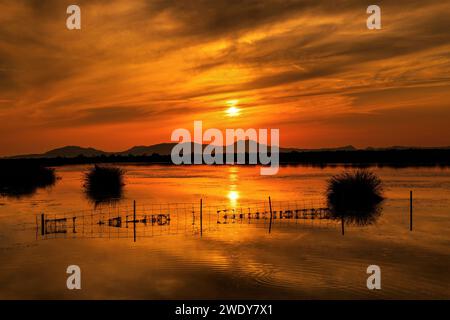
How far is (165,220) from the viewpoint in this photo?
32.8 meters

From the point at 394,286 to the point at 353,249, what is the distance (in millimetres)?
5834

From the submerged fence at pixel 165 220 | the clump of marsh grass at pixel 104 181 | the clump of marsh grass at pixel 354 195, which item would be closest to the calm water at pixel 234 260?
the submerged fence at pixel 165 220

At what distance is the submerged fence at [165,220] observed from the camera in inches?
1089

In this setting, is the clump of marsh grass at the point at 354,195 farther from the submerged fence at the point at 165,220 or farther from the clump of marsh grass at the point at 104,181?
the clump of marsh grass at the point at 104,181

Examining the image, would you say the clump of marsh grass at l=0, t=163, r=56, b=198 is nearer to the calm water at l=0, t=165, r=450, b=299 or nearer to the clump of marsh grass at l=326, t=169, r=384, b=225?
the calm water at l=0, t=165, r=450, b=299

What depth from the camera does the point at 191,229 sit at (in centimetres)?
2862

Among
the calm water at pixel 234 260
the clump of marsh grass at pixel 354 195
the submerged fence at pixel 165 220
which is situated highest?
the clump of marsh grass at pixel 354 195

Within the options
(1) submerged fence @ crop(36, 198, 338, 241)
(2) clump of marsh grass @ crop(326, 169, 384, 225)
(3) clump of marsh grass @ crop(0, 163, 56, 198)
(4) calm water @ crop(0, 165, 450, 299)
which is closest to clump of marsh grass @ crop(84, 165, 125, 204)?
(3) clump of marsh grass @ crop(0, 163, 56, 198)

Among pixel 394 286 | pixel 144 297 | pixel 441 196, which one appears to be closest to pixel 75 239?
pixel 144 297

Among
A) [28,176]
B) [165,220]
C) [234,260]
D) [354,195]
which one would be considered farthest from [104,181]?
[234,260]

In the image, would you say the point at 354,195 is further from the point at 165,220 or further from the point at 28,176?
the point at 28,176

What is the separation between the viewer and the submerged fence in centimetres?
2767

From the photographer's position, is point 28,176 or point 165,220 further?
point 28,176
